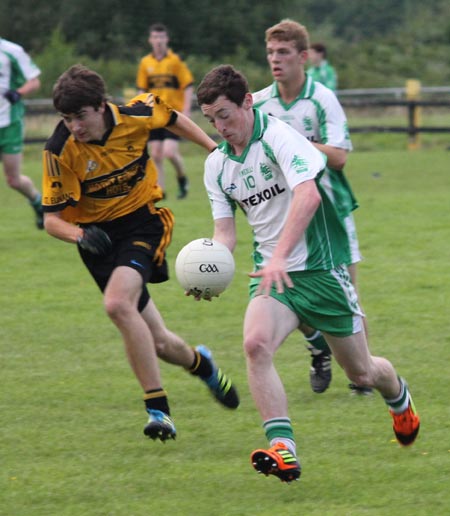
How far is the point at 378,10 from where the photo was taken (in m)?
46.2

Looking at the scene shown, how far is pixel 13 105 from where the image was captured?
11.6 metres

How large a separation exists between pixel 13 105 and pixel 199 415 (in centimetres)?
630

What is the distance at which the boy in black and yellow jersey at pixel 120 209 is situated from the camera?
215 inches

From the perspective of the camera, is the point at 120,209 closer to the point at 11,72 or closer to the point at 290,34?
the point at 290,34

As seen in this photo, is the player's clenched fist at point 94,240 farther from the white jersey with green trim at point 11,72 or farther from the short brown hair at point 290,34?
the white jersey with green trim at point 11,72

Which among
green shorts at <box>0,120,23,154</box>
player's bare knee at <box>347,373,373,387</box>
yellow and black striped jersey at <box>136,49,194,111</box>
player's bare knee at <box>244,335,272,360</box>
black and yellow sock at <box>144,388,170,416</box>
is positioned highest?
player's bare knee at <box>244,335,272,360</box>

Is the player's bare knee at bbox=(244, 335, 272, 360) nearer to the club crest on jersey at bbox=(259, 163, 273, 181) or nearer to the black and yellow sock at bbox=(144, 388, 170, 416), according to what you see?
the club crest on jersey at bbox=(259, 163, 273, 181)

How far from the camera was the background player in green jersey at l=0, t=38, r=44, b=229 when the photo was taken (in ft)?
37.7

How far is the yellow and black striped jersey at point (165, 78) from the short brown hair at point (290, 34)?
928 centimetres

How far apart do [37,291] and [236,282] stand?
5.19 ft

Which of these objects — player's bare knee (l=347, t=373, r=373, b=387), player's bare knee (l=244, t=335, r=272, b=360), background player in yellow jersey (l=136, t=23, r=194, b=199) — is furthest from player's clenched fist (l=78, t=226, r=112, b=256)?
background player in yellow jersey (l=136, t=23, r=194, b=199)

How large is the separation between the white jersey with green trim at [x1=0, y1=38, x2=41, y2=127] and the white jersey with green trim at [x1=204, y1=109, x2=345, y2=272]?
6.81m

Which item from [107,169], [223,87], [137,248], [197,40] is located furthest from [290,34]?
[197,40]

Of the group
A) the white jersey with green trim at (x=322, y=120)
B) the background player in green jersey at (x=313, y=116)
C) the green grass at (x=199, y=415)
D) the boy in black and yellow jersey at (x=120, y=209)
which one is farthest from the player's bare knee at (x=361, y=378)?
the white jersey with green trim at (x=322, y=120)
